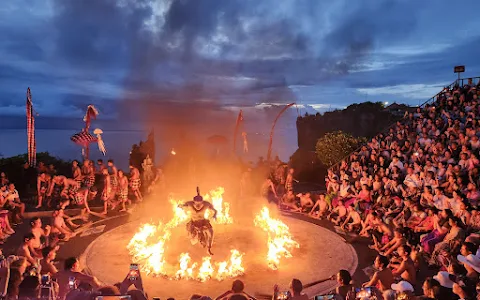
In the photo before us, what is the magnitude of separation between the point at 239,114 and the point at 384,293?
20201 mm

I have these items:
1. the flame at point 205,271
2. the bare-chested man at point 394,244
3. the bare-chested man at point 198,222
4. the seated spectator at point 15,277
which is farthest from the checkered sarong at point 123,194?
the bare-chested man at point 394,244

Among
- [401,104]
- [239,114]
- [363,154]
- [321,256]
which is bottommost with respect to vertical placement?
[321,256]

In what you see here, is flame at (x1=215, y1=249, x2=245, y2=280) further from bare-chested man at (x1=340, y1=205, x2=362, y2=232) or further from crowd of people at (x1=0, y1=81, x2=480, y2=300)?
bare-chested man at (x1=340, y1=205, x2=362, y2=232)

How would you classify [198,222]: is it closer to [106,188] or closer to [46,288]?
[46,288]

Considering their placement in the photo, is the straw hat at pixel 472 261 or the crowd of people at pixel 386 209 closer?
the crowd of people at pixel 386 209

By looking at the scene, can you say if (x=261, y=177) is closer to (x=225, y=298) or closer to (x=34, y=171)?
(x=34, y=171)

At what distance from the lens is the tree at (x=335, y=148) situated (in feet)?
74.1

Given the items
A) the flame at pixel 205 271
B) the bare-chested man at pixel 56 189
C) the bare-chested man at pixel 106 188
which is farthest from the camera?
the bare-chested man at pixel 56 189

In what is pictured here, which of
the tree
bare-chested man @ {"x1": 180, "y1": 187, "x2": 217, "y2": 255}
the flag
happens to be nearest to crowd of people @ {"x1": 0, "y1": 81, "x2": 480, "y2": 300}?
the flag

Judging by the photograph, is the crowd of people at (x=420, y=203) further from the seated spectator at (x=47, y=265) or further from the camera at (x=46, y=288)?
the seated spectator at (x=47, y=265)

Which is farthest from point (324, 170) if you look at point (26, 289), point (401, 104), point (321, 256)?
point (401, 104)

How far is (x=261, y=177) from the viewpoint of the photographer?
21984 millimetres

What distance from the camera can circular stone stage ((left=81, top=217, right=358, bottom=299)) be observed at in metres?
8.59

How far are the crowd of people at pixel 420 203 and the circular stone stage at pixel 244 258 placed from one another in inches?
45.0
